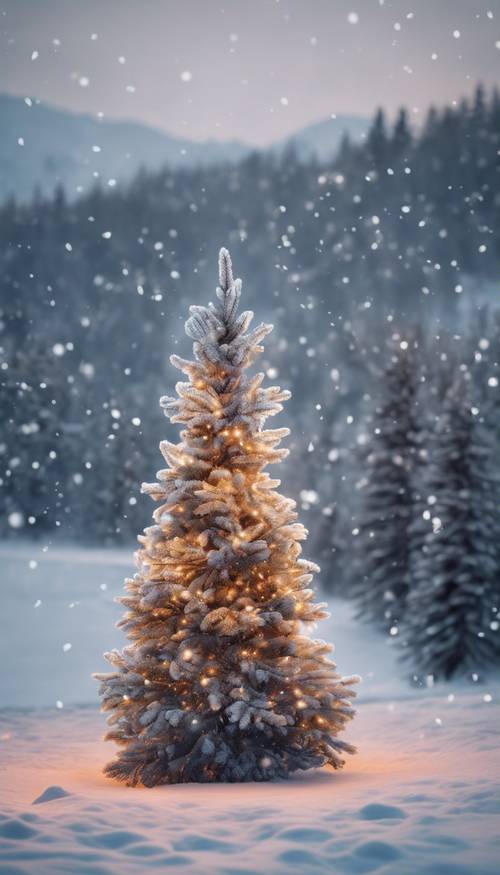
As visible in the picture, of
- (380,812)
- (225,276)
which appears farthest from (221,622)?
(225,276)

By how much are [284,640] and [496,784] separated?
8.04 feet

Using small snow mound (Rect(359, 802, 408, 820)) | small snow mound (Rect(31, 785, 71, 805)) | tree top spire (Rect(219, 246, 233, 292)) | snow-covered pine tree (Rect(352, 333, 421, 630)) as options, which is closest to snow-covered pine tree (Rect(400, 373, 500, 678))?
snow-covered pine tree (Rect(352, 333, 421, 630))

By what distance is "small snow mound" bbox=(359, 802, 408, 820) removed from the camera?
19.6 feet

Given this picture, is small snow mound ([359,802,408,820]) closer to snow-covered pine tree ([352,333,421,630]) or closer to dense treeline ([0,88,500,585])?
snow-covered pine tree ([352,333,421,630])

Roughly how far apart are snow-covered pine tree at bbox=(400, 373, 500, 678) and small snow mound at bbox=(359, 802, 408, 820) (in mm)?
15272

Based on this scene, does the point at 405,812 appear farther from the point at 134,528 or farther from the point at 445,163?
the point at 445,163

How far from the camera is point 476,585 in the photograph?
20.7 meters

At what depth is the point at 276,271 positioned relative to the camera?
12162 cm

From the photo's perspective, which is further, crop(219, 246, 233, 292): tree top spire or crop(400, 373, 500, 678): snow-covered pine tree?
crop(400, 373, 500, 678): snow-covered pine tree

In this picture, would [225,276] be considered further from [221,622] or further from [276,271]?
[276,271]

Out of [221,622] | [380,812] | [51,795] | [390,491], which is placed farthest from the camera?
[390,491]

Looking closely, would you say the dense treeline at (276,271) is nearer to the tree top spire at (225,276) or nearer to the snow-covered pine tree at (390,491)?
the snow-covered pine tree at (390,491)

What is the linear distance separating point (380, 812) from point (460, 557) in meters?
15.6

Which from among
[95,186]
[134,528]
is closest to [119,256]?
[95,186]
